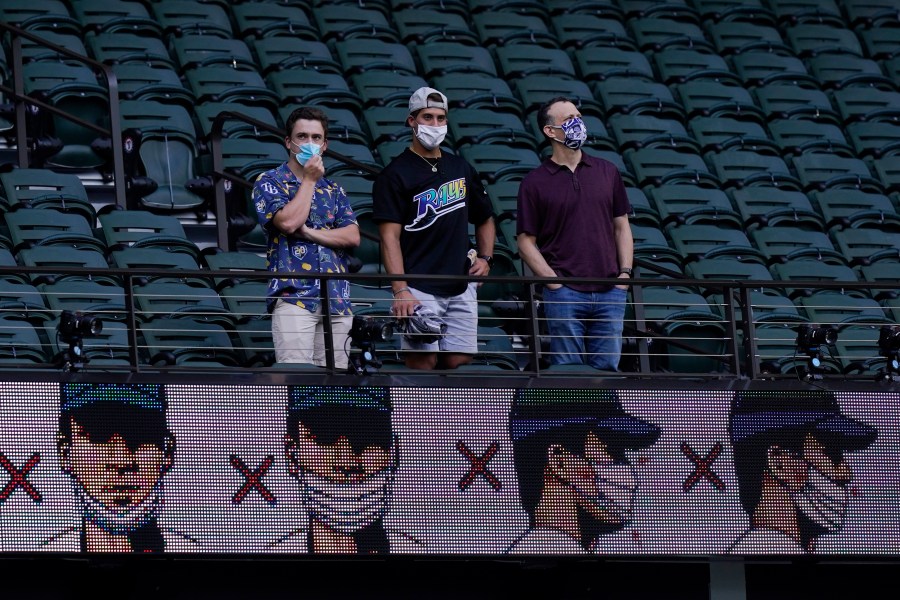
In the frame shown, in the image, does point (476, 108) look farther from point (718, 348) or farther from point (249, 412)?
point (249, 412)

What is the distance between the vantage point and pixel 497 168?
9.92 meters

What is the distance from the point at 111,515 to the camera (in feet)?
21.3

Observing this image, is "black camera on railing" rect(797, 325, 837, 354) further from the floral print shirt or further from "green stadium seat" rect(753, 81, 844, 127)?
"green stadium seat" rect(753, 81, 844, 127)

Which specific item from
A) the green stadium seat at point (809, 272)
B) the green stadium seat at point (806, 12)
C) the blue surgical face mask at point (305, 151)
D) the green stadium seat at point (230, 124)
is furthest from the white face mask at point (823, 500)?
the green stadium seat at point (806, 12)

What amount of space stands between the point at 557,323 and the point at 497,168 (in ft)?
9.63

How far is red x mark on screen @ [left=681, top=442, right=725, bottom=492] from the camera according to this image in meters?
6.95

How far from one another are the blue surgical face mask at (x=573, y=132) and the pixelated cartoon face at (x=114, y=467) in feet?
7.63

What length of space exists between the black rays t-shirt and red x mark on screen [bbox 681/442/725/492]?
123cm

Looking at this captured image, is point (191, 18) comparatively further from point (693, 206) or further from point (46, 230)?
point (693, 206)

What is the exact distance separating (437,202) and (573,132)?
2.41ft

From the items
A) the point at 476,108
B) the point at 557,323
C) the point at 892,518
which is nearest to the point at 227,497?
the point at 557,323

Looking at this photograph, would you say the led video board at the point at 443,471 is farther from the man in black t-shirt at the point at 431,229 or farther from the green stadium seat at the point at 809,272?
the green stadium seat at the point at 809,272

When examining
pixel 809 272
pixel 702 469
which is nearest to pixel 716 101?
pixel 809 272

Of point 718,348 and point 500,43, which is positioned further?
point 500,43
